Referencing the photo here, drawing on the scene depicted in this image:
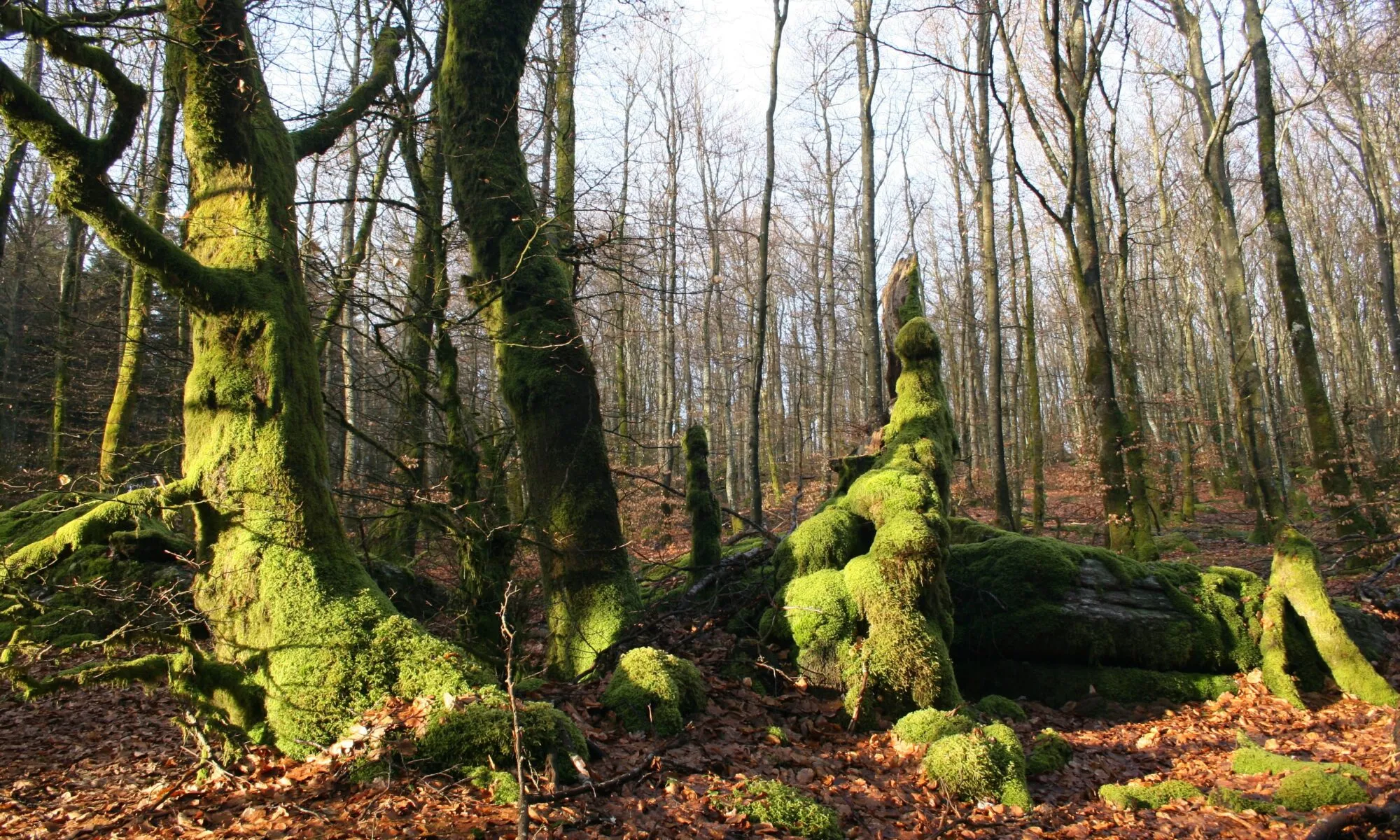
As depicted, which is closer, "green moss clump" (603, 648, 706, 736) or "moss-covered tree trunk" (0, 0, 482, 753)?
"moss-covered tree trunk" (0, 0, 482, 753)

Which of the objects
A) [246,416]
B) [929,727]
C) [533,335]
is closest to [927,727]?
[929,727]

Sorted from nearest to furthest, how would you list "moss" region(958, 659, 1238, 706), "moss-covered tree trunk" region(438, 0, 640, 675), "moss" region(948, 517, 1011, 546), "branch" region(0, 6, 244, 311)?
"branch" region(0, 6, 244, 311)
"moss-covered tree trunk" region(438, 0, 640, 675)
"moss" region(958, 659, 1238, 706)
"moss" region(948, 517, 1011, 546)

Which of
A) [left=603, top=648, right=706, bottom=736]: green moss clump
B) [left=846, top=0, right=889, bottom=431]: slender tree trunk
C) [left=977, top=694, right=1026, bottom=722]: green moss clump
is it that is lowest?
[left=977, top=694, right=1026, bottom=722]: green moss clump

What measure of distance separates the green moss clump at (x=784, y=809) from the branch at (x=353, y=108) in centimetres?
570

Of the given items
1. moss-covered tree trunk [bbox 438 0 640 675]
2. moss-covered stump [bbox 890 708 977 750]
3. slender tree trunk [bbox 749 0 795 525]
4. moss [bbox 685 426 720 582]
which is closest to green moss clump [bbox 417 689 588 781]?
moss-covered tree trunk [bbox 438 0 640 675]

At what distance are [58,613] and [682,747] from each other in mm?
6266

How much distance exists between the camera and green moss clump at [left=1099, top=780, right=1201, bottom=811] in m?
4.54

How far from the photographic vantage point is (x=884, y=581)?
620 cm

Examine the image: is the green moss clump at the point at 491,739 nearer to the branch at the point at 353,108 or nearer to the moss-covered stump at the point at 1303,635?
the branch at the point at 353,108

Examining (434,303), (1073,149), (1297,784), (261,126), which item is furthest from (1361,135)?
(261,126)

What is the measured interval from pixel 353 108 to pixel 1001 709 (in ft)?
26.4

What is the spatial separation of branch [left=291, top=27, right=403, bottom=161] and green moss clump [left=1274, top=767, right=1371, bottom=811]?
814cm

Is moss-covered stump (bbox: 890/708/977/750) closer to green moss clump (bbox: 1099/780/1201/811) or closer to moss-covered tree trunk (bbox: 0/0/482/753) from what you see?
green moss clump (bbox: 1099/780/1201/811)

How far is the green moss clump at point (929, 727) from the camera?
5.29 metres
